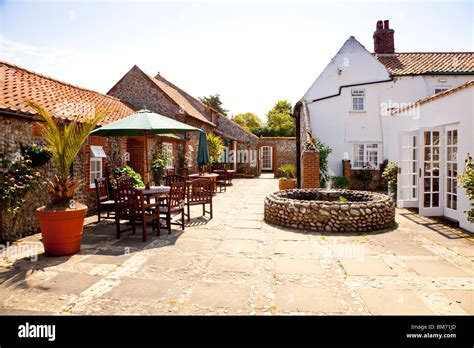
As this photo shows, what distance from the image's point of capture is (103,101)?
1295 cm

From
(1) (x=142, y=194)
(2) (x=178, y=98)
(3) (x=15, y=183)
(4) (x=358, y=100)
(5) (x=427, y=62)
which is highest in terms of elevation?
(5) (x=427, y=62)

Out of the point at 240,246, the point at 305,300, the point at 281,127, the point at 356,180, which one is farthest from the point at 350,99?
the point at 281,127

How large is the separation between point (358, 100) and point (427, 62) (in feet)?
13.1

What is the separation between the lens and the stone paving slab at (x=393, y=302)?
336 cm

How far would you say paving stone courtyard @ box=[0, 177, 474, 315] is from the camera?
11.5 feet

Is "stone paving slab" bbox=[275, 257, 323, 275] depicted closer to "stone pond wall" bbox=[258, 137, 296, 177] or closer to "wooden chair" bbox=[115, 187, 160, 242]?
"wooden chair" bbox=[115, 187, 160, 242]

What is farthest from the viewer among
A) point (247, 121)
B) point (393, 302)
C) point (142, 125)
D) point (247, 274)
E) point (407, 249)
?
point (247, 121)

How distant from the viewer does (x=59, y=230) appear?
5.26 m

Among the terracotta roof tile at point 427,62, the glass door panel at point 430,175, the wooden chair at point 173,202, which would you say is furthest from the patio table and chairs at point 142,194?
the terracotta roof tile at point 427,62

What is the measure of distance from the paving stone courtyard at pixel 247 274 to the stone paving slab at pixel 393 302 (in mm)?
11

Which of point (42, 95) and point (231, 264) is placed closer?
point (231, 264)

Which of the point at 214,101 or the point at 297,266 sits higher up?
the point at 214,101

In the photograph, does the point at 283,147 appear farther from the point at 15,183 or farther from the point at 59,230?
the point at 59,230
